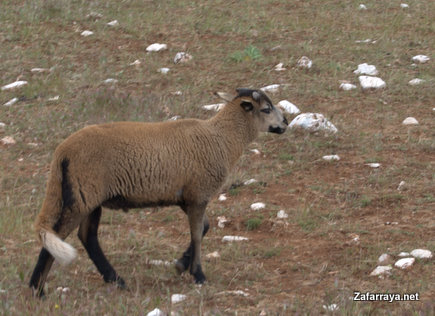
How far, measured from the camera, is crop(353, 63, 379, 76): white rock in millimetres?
11570

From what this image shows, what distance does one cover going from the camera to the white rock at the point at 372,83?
11156 mm

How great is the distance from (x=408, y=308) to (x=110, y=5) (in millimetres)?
10453

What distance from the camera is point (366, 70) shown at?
11.6 m

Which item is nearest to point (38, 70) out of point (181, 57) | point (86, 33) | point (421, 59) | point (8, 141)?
point (86, 33)

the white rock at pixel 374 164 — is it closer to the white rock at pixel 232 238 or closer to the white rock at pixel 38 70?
the white rock at pixel 232 238

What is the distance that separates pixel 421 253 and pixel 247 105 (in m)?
2.07

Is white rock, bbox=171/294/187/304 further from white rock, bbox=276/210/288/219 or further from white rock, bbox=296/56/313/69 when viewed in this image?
white rock, bbox=296/56/313/69

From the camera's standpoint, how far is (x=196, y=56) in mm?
Result: 12578

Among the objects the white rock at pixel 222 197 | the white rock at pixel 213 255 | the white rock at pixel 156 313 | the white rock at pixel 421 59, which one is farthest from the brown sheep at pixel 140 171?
the white rock at pixel 421 59

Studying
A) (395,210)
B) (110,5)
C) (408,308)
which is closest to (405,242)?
(395,210)

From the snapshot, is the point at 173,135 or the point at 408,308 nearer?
the point at 408,308

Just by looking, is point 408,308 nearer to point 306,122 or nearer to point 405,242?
point 405,242

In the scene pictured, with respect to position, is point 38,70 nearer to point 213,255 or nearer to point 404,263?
point 213,255

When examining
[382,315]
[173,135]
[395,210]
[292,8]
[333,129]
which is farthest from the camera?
[292,8]
